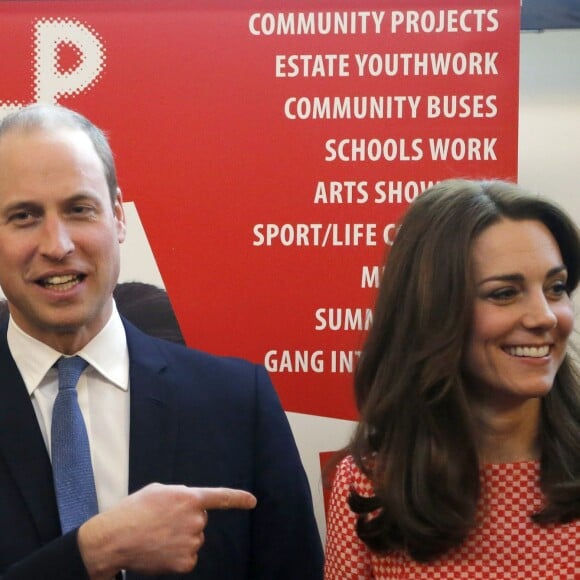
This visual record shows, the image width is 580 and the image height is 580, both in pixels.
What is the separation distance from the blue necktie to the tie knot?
0.02 metres

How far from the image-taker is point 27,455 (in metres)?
1.75

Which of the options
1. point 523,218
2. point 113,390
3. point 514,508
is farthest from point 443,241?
point 113,390

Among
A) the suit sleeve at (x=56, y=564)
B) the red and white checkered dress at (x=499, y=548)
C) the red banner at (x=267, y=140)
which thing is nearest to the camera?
the suit sleeve at (x=56, y=564)

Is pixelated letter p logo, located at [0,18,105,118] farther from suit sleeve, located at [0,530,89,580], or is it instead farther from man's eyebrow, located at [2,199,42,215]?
suit sleeve, located at [0,530,89,580]

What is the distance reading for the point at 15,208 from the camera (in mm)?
1835

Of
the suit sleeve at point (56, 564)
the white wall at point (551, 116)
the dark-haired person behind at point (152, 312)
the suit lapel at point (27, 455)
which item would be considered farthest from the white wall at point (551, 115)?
the suit sleeve at point (56, 564)

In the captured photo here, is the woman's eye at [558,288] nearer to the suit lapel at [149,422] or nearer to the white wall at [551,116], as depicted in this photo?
the suit lapel at [149,422]

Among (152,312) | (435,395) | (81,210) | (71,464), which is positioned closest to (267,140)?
(152,312)

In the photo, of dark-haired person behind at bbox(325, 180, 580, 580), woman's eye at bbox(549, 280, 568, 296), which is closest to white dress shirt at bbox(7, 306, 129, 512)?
dark-haired person behind at bbox(325, 180, 580, 580)

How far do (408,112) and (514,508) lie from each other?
1118 mm

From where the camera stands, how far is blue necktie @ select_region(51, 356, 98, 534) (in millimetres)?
1710

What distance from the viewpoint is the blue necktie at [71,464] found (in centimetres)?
171

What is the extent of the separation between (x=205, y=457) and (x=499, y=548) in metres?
0.57

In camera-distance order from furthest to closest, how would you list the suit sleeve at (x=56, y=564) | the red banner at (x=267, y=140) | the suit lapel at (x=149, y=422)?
the red banner at (x=267, y=140), the suit lapel at (x=149, y=422), the suit sleeve at (x=56, y=564)
